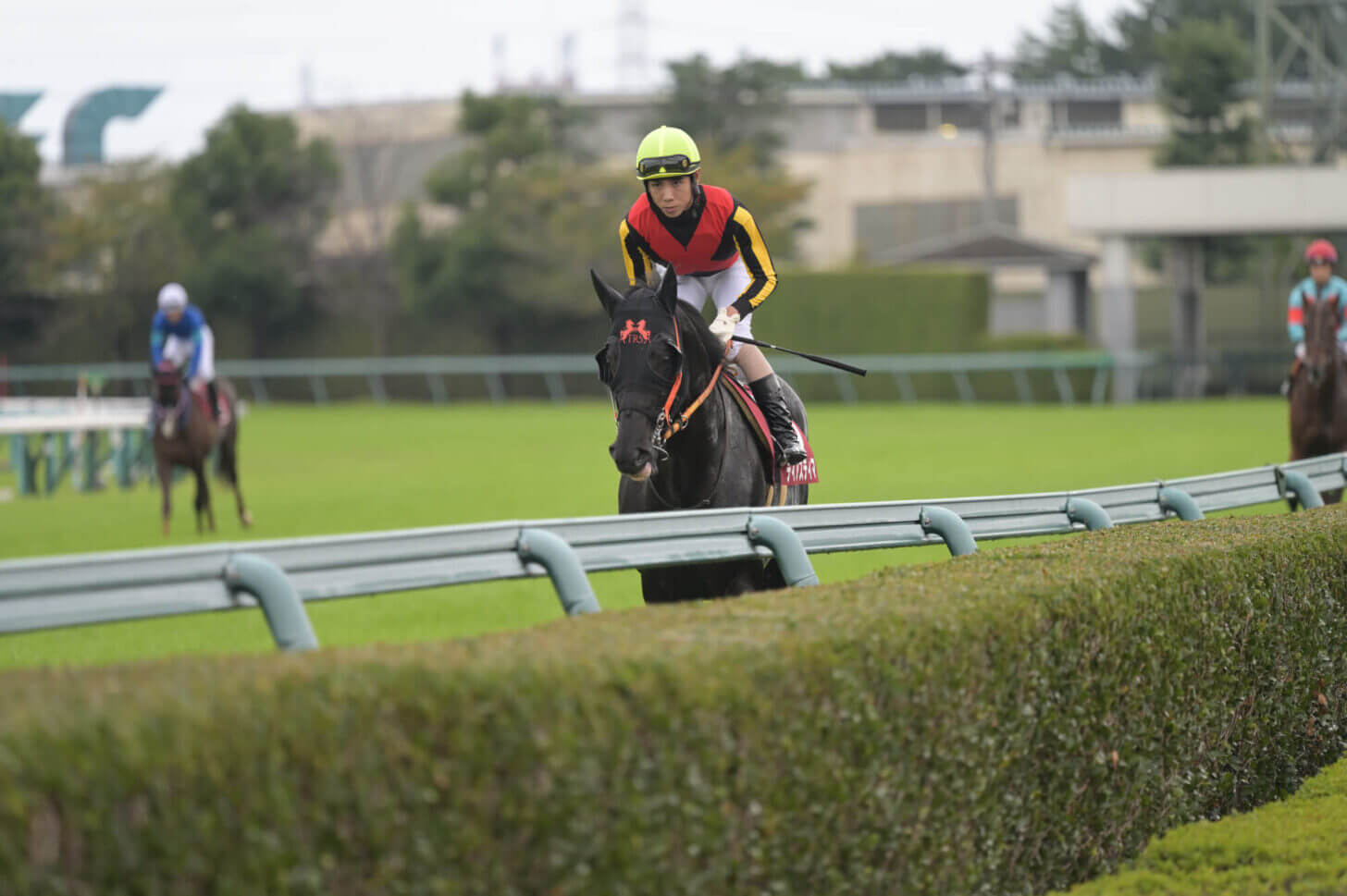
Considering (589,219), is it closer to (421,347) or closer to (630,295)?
(421,347)

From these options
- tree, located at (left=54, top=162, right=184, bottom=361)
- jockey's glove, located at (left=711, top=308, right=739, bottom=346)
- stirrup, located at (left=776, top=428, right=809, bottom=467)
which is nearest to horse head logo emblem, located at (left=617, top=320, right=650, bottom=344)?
jockey's glove, located at (left=711, top=308, right=739, bottom=346)

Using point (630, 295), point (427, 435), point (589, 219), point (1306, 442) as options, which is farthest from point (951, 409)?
point (630, 295)

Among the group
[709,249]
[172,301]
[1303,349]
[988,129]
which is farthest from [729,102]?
[709,249]

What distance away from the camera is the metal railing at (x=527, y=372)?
95.9 feet

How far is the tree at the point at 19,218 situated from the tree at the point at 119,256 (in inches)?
24.8

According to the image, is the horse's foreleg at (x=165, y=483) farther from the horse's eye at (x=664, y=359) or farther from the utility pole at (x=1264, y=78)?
the utility pole at (x=1264, y=78)

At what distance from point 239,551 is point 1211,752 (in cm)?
269

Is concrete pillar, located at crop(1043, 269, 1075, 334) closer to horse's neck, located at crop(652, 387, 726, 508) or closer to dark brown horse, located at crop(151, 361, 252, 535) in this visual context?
dark brown horse, located at crop(151, 361, 252, 535)

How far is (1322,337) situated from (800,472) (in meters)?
6.39

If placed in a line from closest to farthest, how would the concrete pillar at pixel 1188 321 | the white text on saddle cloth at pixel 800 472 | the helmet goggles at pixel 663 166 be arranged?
the helmet goggles at pixel 663 166, the white text on saddle cloth at pixel 800 472, the concrete pillar at pixel 1188 321

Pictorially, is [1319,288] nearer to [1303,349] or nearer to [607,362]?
[1303,349]

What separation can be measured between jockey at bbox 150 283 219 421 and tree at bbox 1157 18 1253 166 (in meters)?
31.2

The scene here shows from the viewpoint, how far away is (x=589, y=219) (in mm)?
39188

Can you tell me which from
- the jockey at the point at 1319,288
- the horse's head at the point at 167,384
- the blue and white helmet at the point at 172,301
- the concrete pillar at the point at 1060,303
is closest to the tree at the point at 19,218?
the concrete pillar at the point at 1060,303
